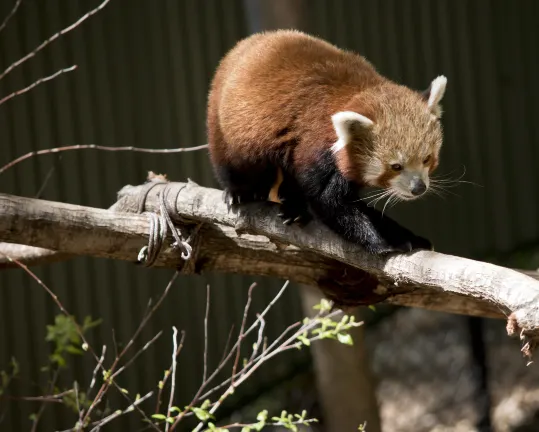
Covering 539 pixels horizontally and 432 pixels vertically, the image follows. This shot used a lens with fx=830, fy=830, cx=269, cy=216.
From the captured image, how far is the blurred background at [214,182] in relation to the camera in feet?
17.0

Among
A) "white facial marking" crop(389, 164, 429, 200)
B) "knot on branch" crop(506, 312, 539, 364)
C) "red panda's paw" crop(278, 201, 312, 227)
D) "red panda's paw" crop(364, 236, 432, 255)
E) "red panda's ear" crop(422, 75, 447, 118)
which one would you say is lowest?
"knot on branch" crop(506, 312, 539, 364)

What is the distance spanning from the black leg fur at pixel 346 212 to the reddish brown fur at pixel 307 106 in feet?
0.14

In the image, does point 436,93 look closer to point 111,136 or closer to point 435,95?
point 435,95

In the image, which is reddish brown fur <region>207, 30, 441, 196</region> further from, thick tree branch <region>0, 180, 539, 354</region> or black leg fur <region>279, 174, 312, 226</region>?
thick tree branch <region>0, 180, 539, 354</region>

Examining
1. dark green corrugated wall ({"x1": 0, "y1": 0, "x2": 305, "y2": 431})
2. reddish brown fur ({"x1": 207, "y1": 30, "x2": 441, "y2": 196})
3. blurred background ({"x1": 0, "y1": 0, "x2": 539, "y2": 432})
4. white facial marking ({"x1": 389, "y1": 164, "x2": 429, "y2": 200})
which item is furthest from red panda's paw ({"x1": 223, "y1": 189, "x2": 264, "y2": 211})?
dark green corrugated wall ({"x1": 0, "y1": 0, "x2": 305, "y2": 431})

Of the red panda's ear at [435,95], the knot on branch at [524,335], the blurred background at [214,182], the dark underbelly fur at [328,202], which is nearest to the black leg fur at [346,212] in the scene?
the dark underbelly fur at [328,202]

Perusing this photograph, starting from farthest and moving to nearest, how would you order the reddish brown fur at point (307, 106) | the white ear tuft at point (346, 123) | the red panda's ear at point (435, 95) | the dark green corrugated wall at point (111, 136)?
the dark green corrugated wall at point (111, 136), the red panda's ear at point (435, 95), the reddish brown fur at point (307, 106), the white ear tuft at point (346, 123)

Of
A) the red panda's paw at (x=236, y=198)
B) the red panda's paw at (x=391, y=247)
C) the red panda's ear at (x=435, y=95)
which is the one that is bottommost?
the red panda's paw at (x=391, y=247)

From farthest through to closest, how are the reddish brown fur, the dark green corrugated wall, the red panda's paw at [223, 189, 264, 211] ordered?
the dark green corrugated wall
the red panda's paw at [223, 189, 264, 211]
the reddish brown fur

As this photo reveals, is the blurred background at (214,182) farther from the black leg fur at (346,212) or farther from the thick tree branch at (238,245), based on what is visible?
the black leg fur at (346,212)

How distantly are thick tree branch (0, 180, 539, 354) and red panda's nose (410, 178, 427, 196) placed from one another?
0.29 metres

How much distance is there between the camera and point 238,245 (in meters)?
3.21

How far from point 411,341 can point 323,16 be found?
2406mm

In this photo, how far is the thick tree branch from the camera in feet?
8.79
